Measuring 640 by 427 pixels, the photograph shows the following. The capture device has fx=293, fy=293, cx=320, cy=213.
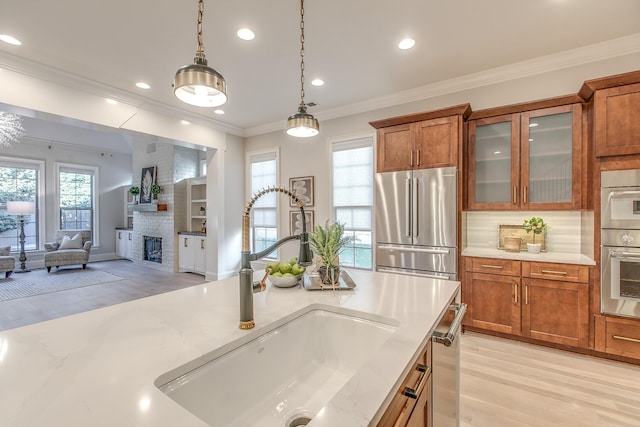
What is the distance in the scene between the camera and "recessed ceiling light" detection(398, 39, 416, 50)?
2.75 metres

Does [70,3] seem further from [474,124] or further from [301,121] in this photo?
[474,124]

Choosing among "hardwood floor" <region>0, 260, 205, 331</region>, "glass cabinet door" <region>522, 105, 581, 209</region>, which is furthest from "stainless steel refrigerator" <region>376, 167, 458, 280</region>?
"hardwood floor" <region>0, 260, 205, 331</region>

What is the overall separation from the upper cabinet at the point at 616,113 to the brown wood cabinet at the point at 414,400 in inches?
108

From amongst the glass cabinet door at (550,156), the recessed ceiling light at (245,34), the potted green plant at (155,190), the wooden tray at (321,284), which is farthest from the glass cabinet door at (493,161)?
the potted green plant at (155,190)

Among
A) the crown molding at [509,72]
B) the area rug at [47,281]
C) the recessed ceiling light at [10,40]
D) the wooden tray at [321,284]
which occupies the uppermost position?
the recessed ceiling light at [10,40]

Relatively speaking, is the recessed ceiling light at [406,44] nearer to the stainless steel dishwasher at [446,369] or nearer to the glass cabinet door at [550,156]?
the glass cabinet door at [550,156]

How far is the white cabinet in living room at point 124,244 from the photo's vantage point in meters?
7.92

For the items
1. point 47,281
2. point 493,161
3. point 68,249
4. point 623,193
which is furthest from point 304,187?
point 68,249

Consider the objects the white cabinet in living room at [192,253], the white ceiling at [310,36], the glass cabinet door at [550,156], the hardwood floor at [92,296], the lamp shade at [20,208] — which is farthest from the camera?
the lamp shade at [20,208]

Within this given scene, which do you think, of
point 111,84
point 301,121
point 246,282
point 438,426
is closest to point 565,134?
point 301,121

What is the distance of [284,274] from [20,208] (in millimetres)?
7837

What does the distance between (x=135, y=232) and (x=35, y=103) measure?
16.1 ft

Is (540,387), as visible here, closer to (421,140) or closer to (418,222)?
(418,222)

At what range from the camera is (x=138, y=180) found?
744 cm
